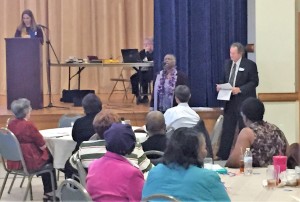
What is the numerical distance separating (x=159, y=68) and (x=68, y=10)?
332cm

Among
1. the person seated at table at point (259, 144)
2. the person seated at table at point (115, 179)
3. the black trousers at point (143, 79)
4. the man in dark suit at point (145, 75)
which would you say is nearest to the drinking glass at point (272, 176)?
the person seated at table at point (259, 144)

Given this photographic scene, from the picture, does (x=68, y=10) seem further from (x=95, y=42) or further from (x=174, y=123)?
(x=174, y=123)

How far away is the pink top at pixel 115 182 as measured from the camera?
3.45 meters

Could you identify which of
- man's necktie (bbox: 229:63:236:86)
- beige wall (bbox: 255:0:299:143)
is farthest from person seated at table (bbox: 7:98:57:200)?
beige wall (bbox: 255:0:299:143)

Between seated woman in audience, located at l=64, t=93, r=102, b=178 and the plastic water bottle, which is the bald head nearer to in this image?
seated woman in audience, located at l=64, t=93, r=102, b=178

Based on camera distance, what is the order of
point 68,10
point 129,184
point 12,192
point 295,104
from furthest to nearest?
point 68,10 → point 295,104 → point 12,192 → point 129,184

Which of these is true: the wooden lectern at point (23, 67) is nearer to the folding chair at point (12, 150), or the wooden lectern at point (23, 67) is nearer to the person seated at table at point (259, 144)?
the folding chair at point (12, 150)

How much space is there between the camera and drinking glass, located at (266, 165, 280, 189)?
12.0 ft

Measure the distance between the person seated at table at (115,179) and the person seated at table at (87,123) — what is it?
1.71 metres

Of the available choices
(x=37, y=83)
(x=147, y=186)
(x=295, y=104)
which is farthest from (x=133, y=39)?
(x=147, y=186)

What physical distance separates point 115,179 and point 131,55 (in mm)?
6111

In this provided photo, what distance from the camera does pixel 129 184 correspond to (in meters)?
3.46

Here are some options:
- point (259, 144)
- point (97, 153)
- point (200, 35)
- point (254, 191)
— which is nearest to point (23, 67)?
point (200, 35)

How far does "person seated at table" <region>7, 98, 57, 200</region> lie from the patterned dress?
81.3 inches
